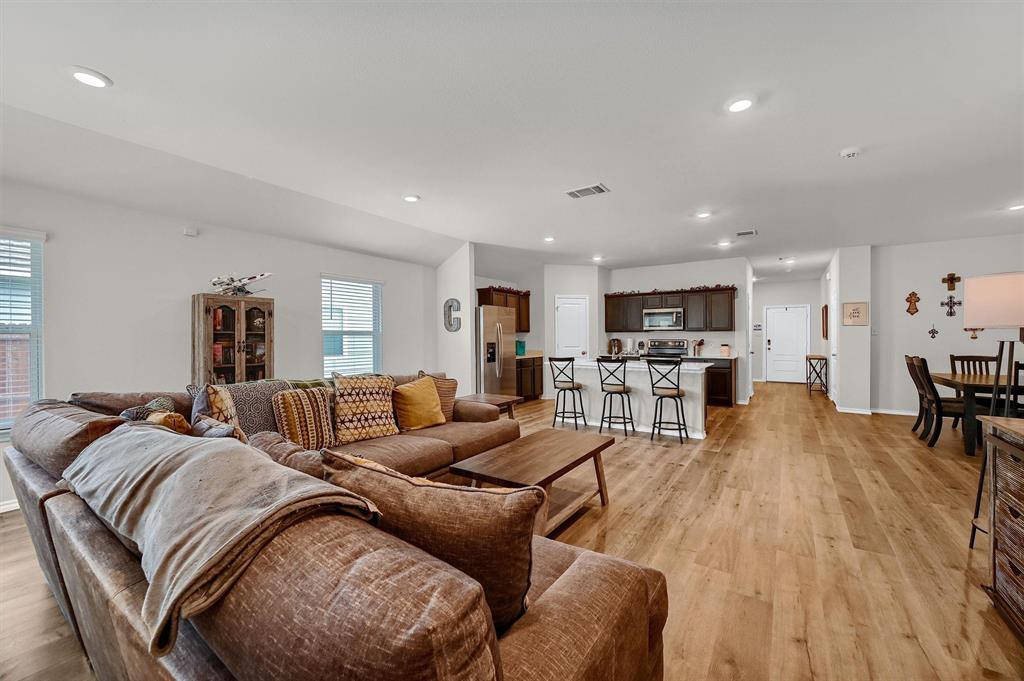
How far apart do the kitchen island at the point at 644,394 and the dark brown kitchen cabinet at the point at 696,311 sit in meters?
2.18

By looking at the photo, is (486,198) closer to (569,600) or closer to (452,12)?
(452,12)

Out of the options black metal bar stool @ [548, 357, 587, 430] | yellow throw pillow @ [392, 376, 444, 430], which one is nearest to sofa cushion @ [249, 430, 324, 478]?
yellow throw pillow @ [392, 376, 444, 430]

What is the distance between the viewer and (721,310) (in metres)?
7.15

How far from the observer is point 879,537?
8.11ft

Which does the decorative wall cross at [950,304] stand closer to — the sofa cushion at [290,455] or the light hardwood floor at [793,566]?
the light hardwood floor at [793,566]

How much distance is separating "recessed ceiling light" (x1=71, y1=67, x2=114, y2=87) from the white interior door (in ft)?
21.6

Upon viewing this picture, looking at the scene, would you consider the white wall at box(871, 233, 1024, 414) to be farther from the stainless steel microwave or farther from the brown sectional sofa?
the brown sectional sofa

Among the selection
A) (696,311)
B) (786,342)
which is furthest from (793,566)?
(786,342)

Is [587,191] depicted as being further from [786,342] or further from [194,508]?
[786,342]

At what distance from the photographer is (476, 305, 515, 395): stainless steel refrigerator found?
664 cm

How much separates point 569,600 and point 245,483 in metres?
0.78

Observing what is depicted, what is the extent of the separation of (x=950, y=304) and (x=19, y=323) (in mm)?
10155

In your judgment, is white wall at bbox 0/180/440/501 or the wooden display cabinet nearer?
white wall at bbox 0/180/440/501

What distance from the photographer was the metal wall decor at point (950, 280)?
5711mm
